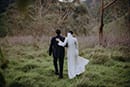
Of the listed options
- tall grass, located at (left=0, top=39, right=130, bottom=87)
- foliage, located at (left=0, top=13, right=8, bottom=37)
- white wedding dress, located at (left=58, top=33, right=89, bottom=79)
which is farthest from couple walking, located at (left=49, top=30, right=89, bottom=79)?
foliage, located at (left=0, top=13, right=8, bottom=37)

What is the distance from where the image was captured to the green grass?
973cm

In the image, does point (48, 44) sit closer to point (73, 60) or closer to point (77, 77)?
point (73, 60)

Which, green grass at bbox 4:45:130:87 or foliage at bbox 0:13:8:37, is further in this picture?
foliage at bbox 0:13:8:37

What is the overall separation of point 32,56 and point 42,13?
9.86 meters

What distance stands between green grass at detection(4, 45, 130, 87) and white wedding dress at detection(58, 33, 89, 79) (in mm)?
193

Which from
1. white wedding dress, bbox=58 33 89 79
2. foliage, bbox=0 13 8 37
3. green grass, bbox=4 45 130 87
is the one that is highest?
foliage, bbox=0 13 8 37

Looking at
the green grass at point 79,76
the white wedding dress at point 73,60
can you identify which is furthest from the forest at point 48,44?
the white wedding dress at point 73,60

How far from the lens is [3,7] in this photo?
26500 mm

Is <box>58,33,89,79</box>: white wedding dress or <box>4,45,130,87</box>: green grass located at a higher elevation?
<box>58,33,89,79</box>: white wedding dress

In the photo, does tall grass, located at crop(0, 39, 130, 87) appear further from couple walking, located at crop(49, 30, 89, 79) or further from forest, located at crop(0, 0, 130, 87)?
couple walking, located at crop(49, 30, 89, 79)

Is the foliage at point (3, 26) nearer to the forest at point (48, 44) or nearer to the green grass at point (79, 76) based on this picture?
the forest at point (48, 44)

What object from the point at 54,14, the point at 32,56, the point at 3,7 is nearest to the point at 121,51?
the point at 32,56

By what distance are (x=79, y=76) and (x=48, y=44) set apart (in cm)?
801

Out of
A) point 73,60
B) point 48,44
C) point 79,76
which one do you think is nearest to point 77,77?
point 79,76
